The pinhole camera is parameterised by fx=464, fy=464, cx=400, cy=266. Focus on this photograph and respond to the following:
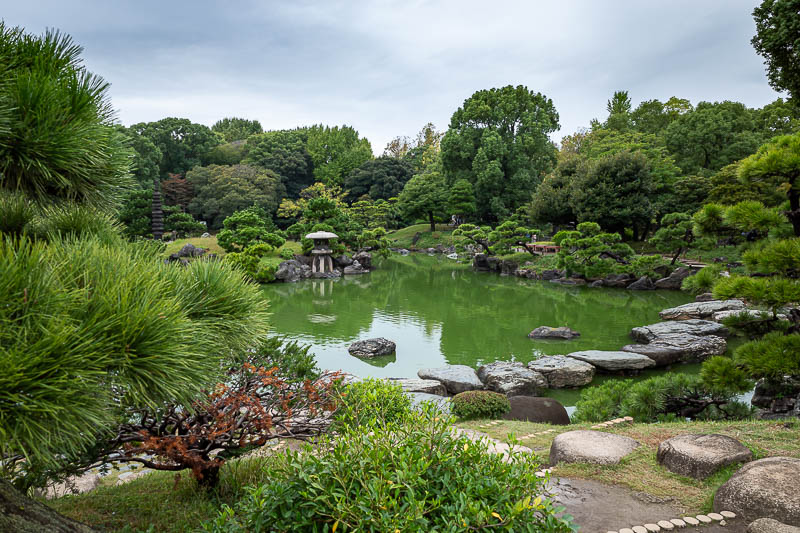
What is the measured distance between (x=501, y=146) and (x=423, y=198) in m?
5.45

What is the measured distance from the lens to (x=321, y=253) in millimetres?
18609

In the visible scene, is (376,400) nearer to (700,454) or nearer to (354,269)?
(700,454)

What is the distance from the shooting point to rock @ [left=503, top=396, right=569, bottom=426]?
504cm

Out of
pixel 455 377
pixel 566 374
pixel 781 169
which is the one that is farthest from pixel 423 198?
pixel 781 169

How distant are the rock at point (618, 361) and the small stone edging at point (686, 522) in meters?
4.99

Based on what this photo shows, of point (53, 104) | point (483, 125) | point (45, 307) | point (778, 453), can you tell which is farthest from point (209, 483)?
point (483, 125)

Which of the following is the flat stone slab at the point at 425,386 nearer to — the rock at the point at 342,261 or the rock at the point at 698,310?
the rock at the point at 698,310

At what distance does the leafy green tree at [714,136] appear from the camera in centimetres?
1992

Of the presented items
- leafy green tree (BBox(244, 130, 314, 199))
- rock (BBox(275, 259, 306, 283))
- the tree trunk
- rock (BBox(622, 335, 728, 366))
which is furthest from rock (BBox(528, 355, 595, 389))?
leafy green tree (BBox(244, 130, 314, 199))

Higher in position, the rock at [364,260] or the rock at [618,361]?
the rock at [364,260]

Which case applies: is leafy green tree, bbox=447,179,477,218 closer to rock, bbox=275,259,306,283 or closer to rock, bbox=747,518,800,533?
rock, bbox=275,259,306,283

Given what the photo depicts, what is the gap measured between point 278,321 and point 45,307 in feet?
31.4

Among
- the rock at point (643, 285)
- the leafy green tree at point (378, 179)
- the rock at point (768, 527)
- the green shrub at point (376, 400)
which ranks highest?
the leafy green tree at point (378, 179)

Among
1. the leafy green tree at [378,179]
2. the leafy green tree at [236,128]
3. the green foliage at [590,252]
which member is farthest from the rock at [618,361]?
the leafy green tree at [236,128]
